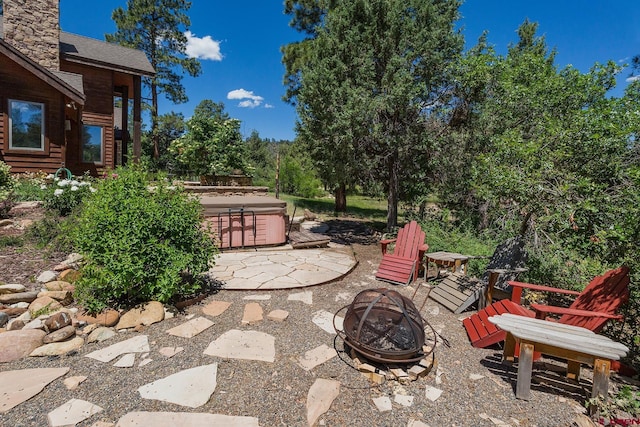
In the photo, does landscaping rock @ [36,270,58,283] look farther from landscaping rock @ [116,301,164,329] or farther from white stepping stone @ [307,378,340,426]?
white stepping stone @ [307,378,340,426]

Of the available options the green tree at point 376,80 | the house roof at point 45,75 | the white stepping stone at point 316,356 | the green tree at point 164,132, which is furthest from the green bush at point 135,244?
the green tree at point 164,132

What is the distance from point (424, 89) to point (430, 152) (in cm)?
153

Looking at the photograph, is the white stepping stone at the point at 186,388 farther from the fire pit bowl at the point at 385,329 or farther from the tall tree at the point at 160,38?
the tall tree at the point at 160,38

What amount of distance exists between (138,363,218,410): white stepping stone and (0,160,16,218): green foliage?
560 cm

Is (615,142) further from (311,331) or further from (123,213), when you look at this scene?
(123,213)

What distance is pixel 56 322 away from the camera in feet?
10.1

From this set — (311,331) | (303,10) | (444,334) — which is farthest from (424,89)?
(303,10)

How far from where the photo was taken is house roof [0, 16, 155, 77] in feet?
34.6

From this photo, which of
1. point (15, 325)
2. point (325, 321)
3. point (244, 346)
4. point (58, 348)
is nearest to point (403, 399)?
point (325, 321)

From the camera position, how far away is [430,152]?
8047mm

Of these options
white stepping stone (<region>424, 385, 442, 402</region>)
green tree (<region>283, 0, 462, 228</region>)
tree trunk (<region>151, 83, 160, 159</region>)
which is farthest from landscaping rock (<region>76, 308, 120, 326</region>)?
→ tree trunk (<region>151, 83, 160, 159</region>)

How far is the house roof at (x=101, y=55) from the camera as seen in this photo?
34.6ft

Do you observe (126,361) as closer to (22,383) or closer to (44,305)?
(22,383)

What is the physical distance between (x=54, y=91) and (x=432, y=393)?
447 inches
